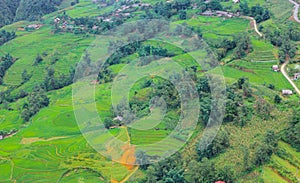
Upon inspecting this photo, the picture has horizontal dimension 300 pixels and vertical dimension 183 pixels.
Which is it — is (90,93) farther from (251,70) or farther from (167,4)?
(167,4)

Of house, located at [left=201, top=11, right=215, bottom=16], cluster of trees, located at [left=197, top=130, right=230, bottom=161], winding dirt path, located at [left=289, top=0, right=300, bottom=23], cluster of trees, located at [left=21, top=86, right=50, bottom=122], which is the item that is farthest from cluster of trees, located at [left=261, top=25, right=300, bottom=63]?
cluster of trees, located at [left=21, top=86, right=50, bottom=122]

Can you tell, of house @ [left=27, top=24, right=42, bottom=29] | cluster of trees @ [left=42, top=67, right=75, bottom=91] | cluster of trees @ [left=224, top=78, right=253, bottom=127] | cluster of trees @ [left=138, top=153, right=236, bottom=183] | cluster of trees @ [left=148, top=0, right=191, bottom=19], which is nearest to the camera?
cluster of trees @ [left=138, top=153, right=236, bottom=183]

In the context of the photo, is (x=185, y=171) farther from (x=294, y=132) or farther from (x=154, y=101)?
(x=154, y=101)

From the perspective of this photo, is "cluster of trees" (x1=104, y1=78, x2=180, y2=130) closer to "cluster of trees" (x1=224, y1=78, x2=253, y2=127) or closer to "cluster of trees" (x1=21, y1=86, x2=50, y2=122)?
"cluster of trees" (x1=224, y1=78, x2=253, y2=127)

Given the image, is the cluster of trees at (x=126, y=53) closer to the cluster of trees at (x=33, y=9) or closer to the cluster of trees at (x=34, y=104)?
the cluster of trees at (x=34, y=104)

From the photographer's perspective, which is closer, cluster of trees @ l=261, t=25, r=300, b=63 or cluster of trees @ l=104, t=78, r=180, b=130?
cluster of trees @ l=104, t=78, r=180, b=130

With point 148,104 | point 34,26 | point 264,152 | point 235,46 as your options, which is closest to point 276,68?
point 235,46
